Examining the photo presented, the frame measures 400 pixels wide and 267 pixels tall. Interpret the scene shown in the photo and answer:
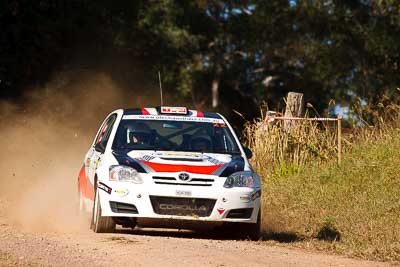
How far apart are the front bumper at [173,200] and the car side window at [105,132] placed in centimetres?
137

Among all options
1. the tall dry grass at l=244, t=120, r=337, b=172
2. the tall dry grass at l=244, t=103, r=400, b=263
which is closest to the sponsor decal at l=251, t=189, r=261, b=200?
the tall dry grass at l=244, t=103, r=400, b=263

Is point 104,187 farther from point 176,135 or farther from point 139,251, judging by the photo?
point 139,251

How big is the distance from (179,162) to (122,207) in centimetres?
82

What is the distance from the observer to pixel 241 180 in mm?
13203

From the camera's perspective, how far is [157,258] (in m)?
10.9

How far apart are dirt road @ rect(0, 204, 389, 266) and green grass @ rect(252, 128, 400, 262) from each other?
98 cm

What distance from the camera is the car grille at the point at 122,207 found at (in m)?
12.9

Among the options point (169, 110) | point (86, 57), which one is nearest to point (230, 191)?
point (169, 110)

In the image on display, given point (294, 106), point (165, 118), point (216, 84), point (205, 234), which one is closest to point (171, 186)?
point (205, 234)

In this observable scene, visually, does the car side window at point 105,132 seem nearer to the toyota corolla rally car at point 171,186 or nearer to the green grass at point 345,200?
the toyota corolla rally car at point 171,186

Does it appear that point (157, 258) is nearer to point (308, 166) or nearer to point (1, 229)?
point (1, 229)

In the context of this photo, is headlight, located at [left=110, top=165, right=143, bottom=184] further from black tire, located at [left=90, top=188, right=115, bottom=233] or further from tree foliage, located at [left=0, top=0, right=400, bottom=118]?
tree foliage, located at [left=0, top=0, right=400, bottom=118]

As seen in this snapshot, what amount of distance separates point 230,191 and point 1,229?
278 cm

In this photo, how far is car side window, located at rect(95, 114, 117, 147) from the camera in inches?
568
